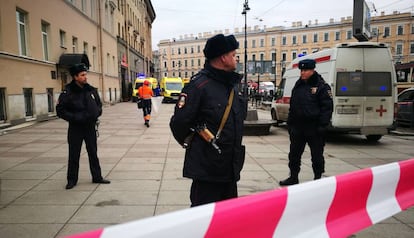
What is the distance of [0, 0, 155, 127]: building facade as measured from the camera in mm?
11992

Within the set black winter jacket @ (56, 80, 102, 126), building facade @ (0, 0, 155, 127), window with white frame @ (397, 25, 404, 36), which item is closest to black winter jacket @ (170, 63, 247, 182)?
black winter jacket @ (56, 80, 102, 126)

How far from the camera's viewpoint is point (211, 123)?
2480mm

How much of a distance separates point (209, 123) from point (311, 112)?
8.67 feet

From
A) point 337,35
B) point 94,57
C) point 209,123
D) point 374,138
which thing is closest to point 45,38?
point 94,57

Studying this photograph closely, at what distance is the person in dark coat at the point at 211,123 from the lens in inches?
97.0

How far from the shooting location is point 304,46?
295 feet

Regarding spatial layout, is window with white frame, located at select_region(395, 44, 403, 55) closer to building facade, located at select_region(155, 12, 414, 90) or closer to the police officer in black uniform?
building facade, located at select_region(155, 12, 414, 90)

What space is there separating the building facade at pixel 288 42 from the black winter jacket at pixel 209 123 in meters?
53.0

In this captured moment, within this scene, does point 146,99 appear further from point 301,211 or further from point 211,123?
point 301,211

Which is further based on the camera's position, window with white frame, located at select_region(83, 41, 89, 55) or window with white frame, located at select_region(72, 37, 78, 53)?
window with white frame, located at select_region(83, 41, 89, 55)

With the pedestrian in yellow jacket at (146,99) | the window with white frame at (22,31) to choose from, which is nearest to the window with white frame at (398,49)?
the pedestrian in yellow jacket at (146,99)

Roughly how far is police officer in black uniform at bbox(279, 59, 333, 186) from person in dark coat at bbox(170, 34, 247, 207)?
2.42 meters

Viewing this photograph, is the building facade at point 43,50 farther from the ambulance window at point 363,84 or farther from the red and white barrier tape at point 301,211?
the red and white barrier tape at point 301,211

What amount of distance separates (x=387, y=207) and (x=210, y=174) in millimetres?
1817
